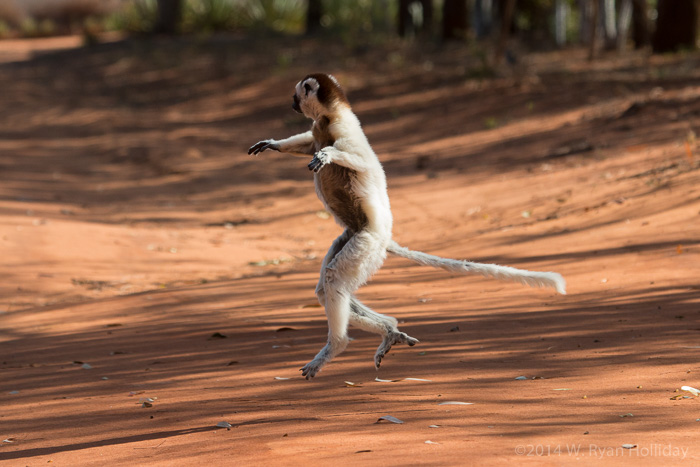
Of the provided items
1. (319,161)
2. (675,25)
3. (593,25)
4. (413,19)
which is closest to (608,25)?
(675,25)

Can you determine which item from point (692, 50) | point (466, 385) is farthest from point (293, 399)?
point (692, 50)

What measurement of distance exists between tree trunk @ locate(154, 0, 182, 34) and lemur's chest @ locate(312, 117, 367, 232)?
3069cm

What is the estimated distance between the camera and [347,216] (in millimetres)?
4719

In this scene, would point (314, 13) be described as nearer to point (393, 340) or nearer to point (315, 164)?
point (393, 340)

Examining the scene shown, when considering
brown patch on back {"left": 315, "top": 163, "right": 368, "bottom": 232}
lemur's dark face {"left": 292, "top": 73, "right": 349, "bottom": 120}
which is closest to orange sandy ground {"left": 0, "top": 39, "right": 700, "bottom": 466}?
brown patch on back {"left": 315, "top": 163, "right": 368, "bottom": 232}

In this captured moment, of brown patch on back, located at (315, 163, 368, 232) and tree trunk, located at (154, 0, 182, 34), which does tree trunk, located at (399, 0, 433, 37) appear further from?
brown patch on back, located at (315, 163, 368, 232)

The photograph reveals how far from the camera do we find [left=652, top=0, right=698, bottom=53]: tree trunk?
59.8 feet

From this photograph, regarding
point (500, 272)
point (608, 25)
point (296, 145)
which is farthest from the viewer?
point (608, 25)

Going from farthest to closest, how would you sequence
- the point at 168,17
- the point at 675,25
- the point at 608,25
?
the point at 168,17
the point at 608,25
the point at 675,25

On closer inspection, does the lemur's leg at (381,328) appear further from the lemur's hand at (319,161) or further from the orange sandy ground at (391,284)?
the lemur's hand at (319,161)

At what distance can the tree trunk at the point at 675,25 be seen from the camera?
18.2 m

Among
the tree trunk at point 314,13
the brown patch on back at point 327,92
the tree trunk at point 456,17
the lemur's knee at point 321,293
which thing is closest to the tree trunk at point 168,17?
the tree trunk at point 314,13

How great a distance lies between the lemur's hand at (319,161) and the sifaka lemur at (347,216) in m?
0.12

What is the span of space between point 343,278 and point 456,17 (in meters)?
21.3
